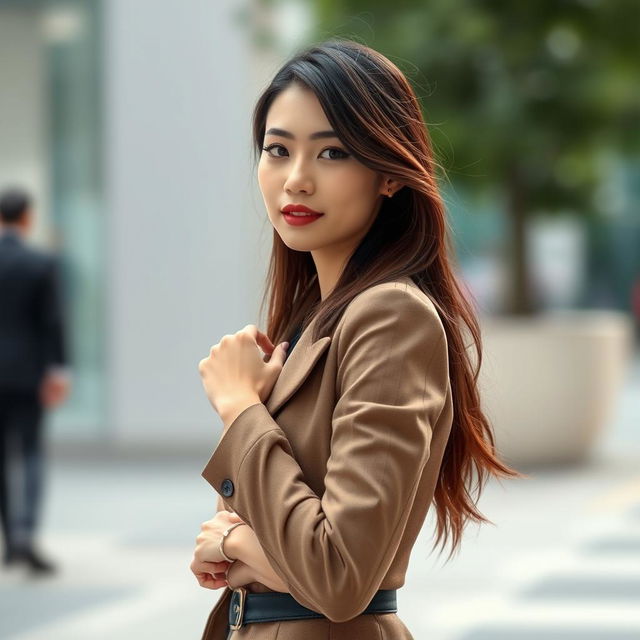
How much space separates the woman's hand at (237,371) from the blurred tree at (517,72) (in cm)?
923

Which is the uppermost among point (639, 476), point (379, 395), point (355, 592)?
point (379, 395)

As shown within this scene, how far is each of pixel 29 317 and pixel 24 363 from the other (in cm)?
27

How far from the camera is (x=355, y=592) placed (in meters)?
1.77

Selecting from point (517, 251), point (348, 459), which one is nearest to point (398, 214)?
point (348, 459)

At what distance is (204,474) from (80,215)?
10.7 m

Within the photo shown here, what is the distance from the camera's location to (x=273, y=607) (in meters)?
1.96

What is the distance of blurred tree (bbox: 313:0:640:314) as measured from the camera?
11367mm

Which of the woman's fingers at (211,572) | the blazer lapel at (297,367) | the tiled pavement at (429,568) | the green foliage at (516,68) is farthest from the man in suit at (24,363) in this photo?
the blazer lapel at (297,367)

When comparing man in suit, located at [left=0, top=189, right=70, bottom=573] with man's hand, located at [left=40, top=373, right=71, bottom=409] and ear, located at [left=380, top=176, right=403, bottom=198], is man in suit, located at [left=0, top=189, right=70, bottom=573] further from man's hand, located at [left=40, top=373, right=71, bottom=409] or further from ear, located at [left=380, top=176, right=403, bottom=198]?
ear, located at [left=380, top=176, right=403, bottom=198]

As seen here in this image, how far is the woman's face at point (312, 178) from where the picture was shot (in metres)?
1.97

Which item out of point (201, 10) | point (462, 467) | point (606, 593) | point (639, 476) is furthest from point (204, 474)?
point (201, 10)

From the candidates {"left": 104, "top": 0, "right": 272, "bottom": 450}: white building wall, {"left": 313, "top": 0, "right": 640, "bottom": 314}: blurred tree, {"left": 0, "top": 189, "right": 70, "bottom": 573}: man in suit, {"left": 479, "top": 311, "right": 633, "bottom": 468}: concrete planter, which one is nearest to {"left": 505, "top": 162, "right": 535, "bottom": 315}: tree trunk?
{"left": 313, "top": 0, "right": 640, "bottom": 314}: blurred tree

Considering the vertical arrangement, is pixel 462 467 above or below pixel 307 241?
below

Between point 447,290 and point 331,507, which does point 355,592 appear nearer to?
point 331,507
